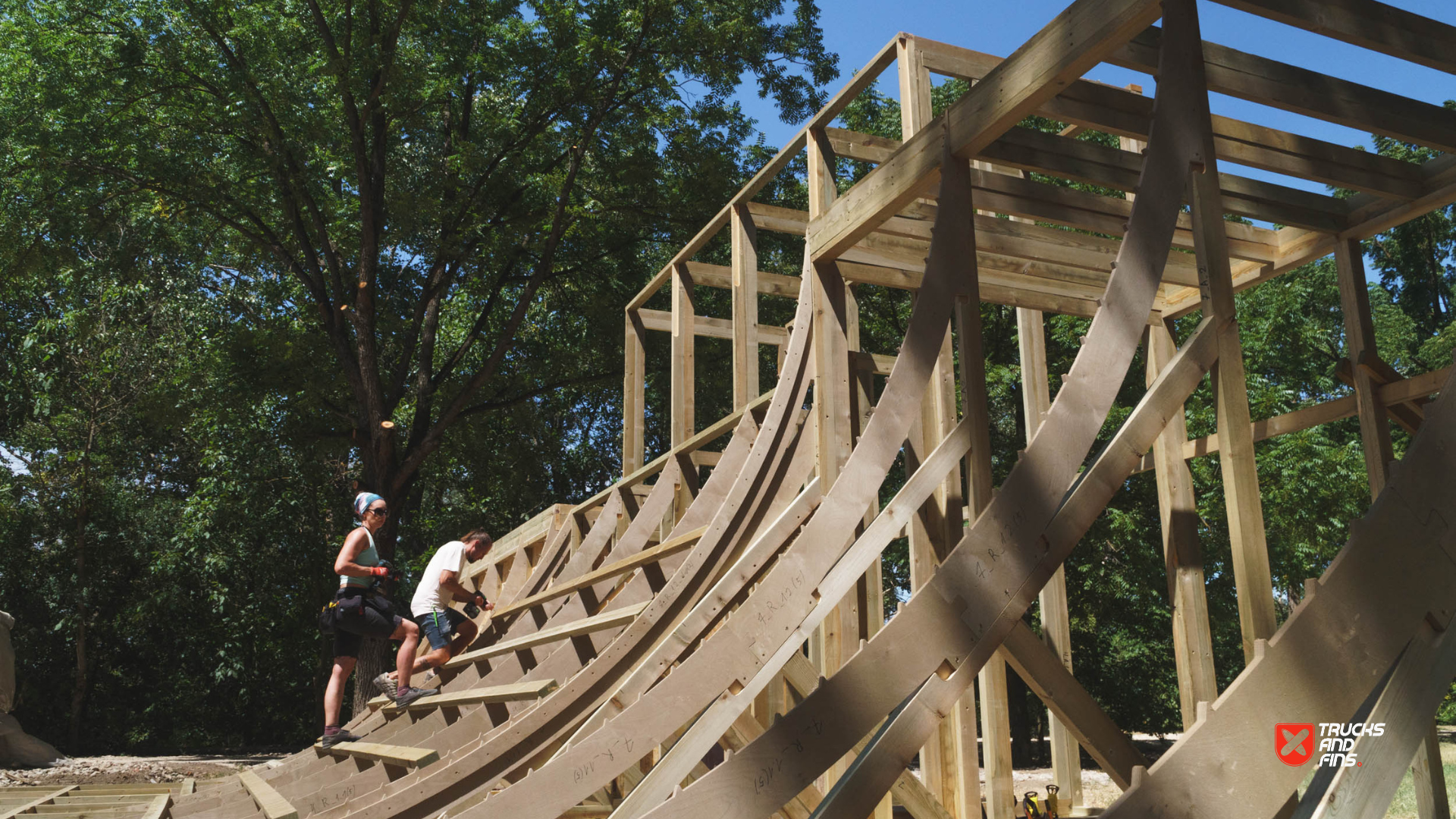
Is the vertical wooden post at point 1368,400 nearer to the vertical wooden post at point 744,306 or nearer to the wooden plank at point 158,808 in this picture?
the vertical wooden post at point 744,306

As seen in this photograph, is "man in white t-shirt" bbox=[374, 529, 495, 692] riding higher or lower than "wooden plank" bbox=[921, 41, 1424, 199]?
lower

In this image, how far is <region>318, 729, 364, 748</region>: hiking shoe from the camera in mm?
7102

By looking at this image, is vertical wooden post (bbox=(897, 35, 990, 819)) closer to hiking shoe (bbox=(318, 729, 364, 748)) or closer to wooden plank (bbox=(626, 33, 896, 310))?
wooden plank (bbox=(626, 33, 896, 310))

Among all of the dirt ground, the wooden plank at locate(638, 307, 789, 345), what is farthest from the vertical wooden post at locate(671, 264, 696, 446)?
the dirt ground

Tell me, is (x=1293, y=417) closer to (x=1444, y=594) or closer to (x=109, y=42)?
(x=1444, y=594)

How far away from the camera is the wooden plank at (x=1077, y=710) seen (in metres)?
3.12

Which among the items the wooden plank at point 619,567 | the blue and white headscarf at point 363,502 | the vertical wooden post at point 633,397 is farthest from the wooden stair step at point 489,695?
the vertical wooden post at point 633,397

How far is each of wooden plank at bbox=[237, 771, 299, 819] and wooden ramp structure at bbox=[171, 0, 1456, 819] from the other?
8cm

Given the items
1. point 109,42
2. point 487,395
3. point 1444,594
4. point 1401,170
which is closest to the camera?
point 1444,594

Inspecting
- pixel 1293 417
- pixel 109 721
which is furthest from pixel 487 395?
pixel 1293 417

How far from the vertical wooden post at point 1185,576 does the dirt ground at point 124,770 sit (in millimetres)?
7731

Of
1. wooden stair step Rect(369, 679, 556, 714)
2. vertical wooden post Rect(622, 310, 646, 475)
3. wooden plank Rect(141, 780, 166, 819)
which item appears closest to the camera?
wooden stair step Rect(369, 679, 556, 714)

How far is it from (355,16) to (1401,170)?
13923mm

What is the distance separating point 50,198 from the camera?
1464cm
